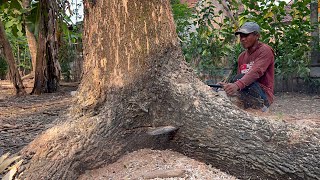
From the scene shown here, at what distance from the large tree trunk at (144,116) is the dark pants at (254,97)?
126cm

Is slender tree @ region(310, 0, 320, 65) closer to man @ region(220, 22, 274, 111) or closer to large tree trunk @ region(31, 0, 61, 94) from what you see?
man @ region(220, 22, 274, 111)

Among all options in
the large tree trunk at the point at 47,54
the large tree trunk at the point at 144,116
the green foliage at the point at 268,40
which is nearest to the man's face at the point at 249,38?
the large tree trunk at the point at 144,116

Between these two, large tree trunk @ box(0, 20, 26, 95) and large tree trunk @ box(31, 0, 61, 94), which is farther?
large tree trunk @ box(0, 20, 26, 95)

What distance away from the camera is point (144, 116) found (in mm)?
2121

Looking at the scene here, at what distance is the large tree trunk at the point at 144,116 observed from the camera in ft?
5.96

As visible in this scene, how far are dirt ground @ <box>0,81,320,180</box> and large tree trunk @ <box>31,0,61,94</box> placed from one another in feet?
0.93

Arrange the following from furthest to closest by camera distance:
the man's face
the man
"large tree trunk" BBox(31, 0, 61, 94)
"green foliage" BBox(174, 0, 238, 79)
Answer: "green foliage" BBox(174, 0, 238, 79) → "large tree trunk" BBox(31, 0, 61, 94) → the man's face → the man

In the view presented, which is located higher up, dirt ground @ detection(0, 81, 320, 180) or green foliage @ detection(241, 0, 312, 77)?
green foliage @ detection(241, 0, 312, 77)

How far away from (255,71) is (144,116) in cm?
148

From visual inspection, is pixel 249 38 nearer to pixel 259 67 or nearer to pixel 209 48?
pixel 259 67

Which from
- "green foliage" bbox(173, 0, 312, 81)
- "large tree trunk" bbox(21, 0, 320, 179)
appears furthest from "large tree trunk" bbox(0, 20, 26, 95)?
"large tree trunk" bbox(21, 0, 320, 179)

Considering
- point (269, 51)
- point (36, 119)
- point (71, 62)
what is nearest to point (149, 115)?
point (269, 51)

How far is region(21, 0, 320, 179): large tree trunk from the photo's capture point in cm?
182

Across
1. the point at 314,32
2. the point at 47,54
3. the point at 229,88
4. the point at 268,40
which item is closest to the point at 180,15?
the point at 268,40
